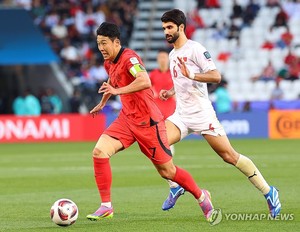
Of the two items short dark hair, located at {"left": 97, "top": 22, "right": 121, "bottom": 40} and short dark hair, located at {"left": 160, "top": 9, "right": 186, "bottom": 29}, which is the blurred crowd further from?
short dark hair, located at {"left": 97, "top": 22, "right": 121, "bottom": 40}

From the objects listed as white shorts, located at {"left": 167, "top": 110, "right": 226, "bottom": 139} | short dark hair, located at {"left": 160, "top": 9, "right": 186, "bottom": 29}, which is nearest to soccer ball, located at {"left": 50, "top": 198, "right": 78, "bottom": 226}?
white shorts, located at {"left": 167, "top": 110, "right": 226, "bottom": 139}

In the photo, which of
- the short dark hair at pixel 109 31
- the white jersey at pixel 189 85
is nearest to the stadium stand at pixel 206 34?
the white jersey at pixel 189 85

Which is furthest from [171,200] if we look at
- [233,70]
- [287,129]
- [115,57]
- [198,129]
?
[233,70]

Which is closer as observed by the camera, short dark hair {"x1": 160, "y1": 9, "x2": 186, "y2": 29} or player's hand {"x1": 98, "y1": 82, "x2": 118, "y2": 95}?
player's hand {"x1": 98, "y1": 82, "x2": 118, "y2": 95}

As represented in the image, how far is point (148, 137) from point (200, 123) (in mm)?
844

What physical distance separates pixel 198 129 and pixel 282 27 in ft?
78.1

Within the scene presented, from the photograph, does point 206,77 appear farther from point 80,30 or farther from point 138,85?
point 80,30

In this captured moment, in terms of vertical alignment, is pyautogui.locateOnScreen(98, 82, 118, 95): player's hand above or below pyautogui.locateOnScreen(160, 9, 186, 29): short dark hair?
below

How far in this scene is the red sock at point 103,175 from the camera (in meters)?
10.6

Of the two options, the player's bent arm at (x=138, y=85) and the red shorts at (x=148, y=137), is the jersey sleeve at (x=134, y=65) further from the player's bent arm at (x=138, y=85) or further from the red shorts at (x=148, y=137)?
the red shorts at (x=148, y=137)

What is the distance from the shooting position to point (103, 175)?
10648 millimetres

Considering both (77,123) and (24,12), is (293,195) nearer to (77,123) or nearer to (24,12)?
(77,123)

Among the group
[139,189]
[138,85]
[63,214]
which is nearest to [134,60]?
[138,85]

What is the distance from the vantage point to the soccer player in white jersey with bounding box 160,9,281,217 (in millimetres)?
10805
